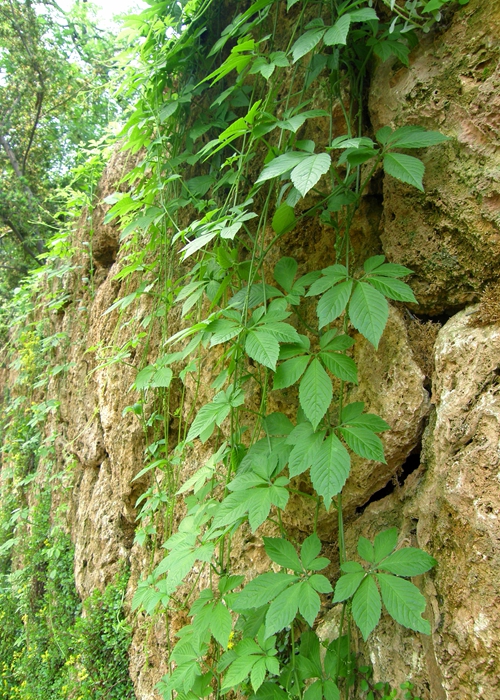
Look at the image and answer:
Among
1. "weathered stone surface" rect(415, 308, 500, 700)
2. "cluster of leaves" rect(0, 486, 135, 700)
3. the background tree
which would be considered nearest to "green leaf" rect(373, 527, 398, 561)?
"weathered stone surface" rect(415, 308, 500, 700)

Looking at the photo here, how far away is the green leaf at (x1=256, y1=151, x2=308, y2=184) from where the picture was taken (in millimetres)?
1164

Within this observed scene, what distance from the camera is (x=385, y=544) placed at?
3.50 feet

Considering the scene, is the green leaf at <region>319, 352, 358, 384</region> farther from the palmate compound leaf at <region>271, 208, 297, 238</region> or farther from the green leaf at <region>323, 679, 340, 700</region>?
the green leaf at <region>323, 679, 340, 700</region>

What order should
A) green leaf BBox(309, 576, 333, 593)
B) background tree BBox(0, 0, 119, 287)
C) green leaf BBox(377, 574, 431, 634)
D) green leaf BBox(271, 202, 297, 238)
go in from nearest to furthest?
green leaf BBox(377, 574, 431, 634)
green leaf BBox(309, 576, 333, 593)
green leaf BBox(271, 202, 297, 238)
background tree BBox(0, 0, 119, 287)

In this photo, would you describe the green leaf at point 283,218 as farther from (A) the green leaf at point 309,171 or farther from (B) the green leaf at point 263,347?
(B) the green leaf at point 263,347

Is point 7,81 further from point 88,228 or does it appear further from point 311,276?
point 311,276

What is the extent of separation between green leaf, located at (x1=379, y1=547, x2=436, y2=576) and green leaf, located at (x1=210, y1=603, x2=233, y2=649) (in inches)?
17.4

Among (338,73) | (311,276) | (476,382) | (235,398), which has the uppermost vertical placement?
(338,73)

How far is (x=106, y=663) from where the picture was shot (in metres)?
2.45

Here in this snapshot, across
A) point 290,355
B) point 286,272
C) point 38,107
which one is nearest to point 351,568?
point 290,355

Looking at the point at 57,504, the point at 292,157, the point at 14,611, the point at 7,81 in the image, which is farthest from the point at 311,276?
the point at 7,81

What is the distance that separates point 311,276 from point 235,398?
0.39m

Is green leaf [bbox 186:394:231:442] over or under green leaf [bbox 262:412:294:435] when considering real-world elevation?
over

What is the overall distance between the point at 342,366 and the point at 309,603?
1.65 feet
